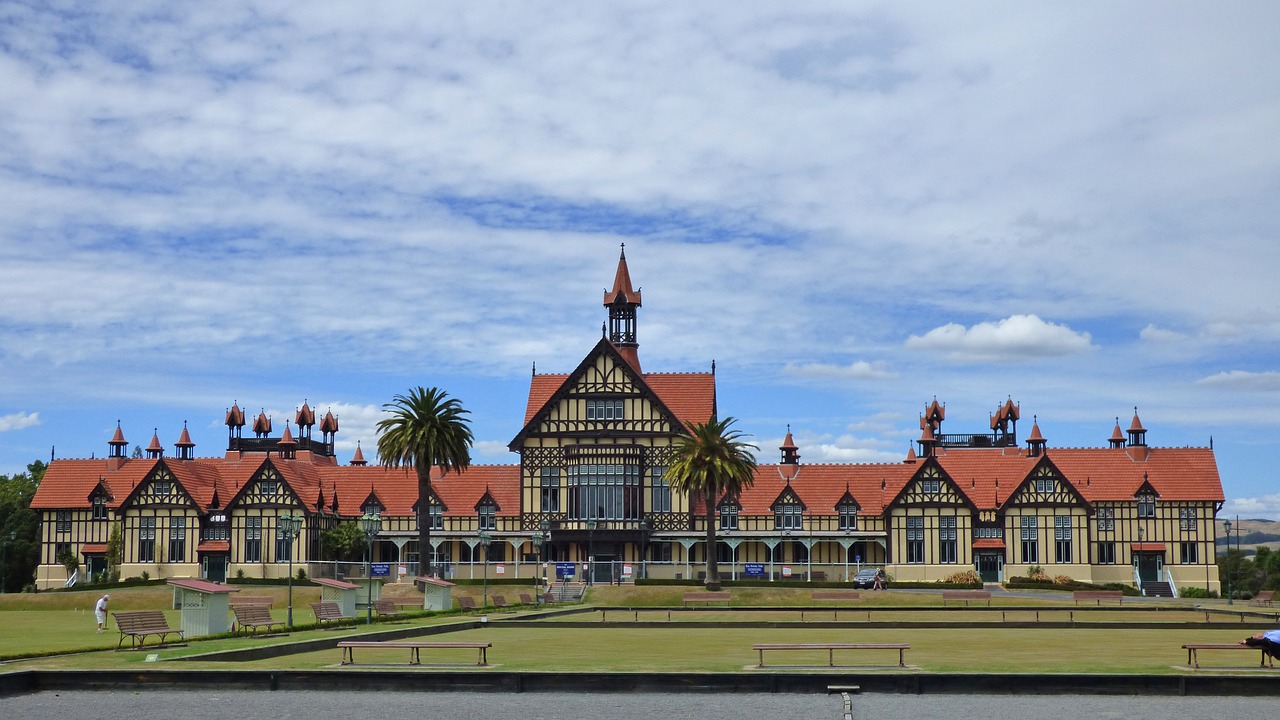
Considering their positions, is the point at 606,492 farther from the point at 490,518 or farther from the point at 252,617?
the point at 252,617

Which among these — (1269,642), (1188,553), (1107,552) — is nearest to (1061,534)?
(1107,552)

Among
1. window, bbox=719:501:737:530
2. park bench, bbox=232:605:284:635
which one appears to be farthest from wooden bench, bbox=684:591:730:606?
window, bbox=719:501:737:530

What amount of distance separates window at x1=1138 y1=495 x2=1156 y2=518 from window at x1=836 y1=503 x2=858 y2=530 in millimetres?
18130

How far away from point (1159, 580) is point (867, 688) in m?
66.9

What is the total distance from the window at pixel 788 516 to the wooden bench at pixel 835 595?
77.1 ft

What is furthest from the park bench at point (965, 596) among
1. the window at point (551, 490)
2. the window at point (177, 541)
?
the window at point (177, 541)

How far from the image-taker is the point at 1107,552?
8556 centimetres

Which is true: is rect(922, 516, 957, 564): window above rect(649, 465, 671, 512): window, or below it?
below

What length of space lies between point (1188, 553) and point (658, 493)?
34.1 meters

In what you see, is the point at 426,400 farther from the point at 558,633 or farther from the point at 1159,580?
the point at 1159,580

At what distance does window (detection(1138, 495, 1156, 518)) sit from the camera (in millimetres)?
85312

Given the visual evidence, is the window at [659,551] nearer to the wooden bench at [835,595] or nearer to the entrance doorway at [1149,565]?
the wooden bench at [835,595]

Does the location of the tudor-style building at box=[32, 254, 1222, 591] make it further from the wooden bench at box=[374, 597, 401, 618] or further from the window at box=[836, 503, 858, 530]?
the wooden bench at box=[374, 597, 401, 618]

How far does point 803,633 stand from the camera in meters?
40.7
